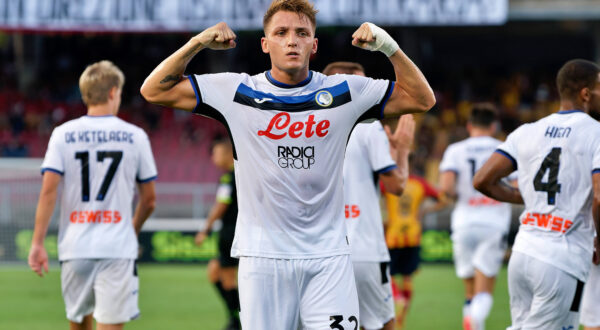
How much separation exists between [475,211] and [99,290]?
4870mm

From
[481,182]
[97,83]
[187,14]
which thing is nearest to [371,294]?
[481,182]

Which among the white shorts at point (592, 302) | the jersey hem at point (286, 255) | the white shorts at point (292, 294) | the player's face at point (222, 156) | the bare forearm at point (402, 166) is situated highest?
the bare forearm at point (402, 166)

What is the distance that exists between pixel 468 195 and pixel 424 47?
1031 inches

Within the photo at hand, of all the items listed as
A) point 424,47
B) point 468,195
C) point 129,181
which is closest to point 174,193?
point 468,195

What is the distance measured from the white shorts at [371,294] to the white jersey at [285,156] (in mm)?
1728

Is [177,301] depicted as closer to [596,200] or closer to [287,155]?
[596,200]

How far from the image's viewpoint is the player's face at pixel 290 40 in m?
4.40

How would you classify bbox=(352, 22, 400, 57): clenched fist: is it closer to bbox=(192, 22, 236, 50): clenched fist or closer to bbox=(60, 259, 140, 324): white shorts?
bbox=(192, 22, 236, 50): clenched fist

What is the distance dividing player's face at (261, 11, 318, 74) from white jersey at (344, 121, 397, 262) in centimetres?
193

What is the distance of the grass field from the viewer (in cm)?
1053

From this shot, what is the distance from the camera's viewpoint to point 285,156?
4.44 meters

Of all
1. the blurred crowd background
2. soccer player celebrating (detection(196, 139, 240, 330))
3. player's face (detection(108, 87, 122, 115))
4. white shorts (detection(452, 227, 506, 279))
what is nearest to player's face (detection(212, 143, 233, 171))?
soccer player celebrating (detection(196, 139, 240, 330))

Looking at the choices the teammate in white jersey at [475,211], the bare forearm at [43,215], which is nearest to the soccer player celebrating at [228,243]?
the teammate in white jersey at [475,211]

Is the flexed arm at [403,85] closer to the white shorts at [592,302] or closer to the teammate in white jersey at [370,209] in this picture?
the teammate in white jersey at [370,209]
